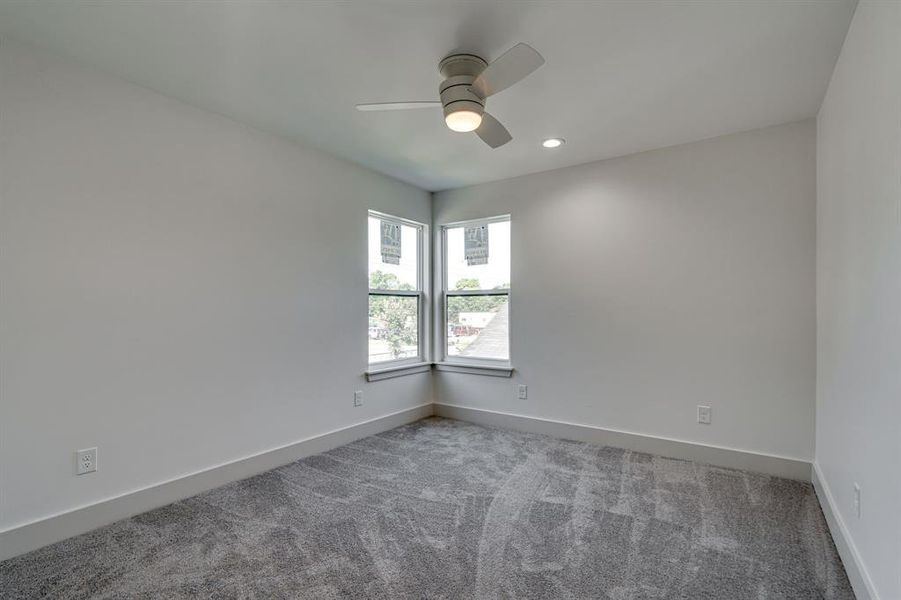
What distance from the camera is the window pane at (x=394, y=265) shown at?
4.07m

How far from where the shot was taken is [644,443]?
3.46 m

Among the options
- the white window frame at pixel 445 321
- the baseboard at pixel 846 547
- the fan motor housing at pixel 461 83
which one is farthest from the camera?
the white window frame at pixel 445 321

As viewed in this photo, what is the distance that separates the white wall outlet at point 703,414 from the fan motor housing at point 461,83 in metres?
2.61

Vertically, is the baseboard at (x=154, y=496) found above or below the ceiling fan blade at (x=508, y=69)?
below

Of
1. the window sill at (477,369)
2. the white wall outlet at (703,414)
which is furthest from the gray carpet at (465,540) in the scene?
the window sill at (477,369)

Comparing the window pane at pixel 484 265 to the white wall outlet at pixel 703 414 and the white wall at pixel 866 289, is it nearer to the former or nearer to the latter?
the white wall outlet at pixel 703 414

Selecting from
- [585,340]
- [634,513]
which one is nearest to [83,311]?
[634,513]

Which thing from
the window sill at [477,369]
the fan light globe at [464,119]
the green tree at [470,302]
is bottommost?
the window sill at [477,369]

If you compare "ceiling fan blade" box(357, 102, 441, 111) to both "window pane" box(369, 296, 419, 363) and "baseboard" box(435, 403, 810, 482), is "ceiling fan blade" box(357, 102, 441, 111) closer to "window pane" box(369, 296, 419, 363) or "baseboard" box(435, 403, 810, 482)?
"window pane" box(369, 296, 419, 363)

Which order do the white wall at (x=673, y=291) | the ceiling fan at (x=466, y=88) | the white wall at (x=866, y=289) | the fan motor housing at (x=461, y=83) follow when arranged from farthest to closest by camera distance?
1. the white wall at (x=673, y=291)
2. the fan motor housing at (x=461, y=83)
3. the ceiling fan at (x=466, y=88)
4. the white wall at (x=866, y=289)

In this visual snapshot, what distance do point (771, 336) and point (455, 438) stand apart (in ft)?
8.06

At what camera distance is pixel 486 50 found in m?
2.11

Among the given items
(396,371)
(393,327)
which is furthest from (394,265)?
(396,371)

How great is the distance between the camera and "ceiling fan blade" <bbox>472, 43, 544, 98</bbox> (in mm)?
1759
